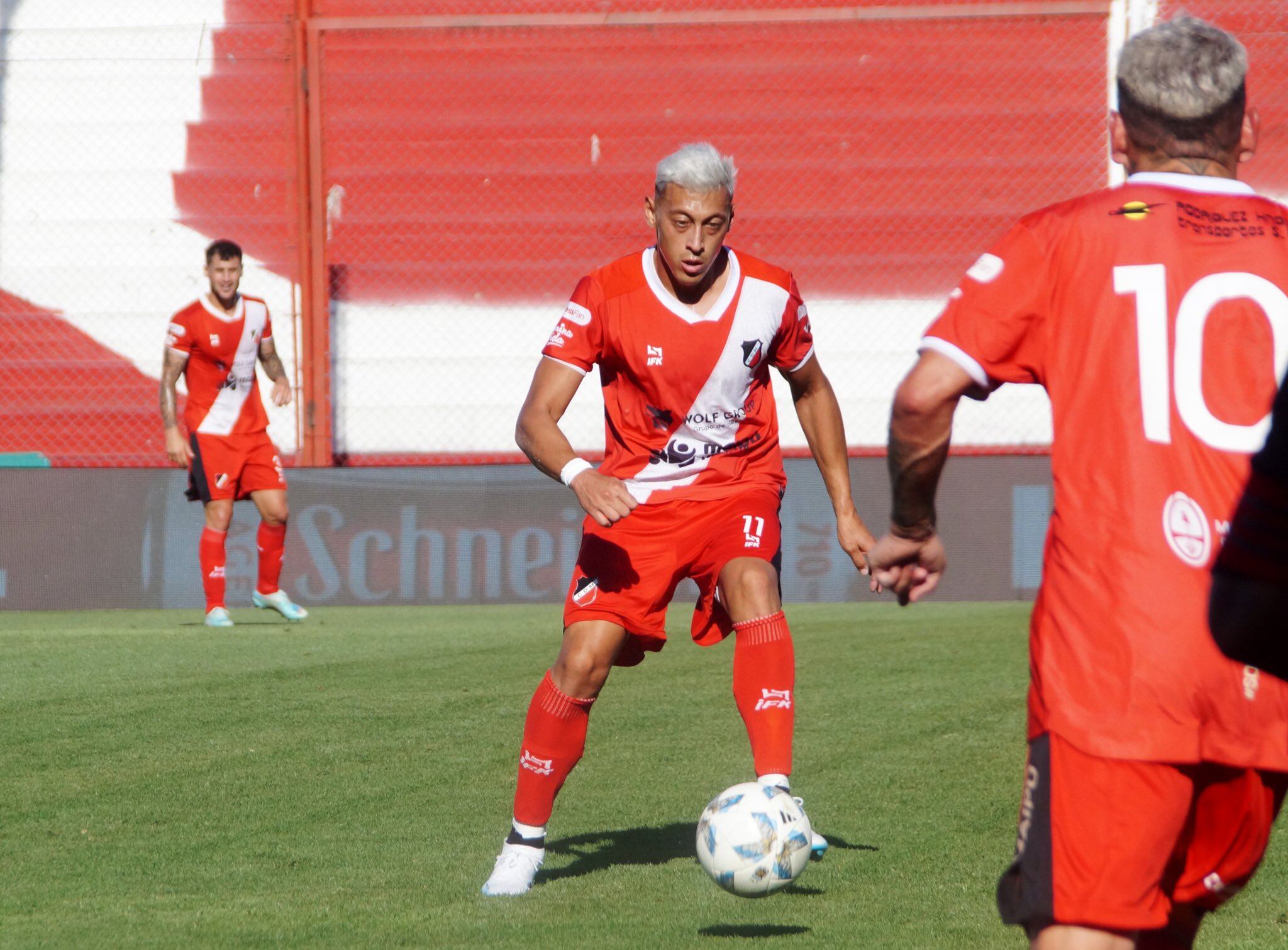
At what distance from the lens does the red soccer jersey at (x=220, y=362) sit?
11.2 metres

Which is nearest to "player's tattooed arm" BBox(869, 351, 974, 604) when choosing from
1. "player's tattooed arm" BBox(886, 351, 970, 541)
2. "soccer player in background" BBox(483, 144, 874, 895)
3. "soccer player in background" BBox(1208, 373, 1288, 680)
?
"player's tattooed arm" BBox(886, 351, 970, 541)

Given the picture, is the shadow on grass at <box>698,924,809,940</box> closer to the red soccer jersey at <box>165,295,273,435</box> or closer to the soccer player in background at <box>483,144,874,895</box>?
the soccer player in background at <box>483,144,874,895</box>

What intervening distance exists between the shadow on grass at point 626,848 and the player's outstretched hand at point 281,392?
6439 mm

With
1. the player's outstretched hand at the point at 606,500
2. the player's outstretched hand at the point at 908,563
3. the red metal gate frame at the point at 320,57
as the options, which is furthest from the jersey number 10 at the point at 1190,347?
the red metal gate frame at the point at 320,57

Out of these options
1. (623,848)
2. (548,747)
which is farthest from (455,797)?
(548,747)

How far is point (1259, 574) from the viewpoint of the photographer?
7.80 ft

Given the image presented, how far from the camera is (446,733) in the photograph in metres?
6.68

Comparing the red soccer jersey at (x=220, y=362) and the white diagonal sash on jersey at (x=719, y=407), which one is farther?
the red soccer jersey at (x=220, y=362)

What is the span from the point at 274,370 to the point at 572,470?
7459mm

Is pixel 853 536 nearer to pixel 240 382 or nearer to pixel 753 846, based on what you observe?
pixel 753 846

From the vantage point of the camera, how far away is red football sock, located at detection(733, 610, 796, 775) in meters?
4.48

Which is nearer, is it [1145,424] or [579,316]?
[1145,424]

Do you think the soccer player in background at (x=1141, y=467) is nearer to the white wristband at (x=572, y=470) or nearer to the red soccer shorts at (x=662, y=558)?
the white wristband at (x=572, y=470)

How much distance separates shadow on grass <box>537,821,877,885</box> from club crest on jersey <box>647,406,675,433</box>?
1.19m
